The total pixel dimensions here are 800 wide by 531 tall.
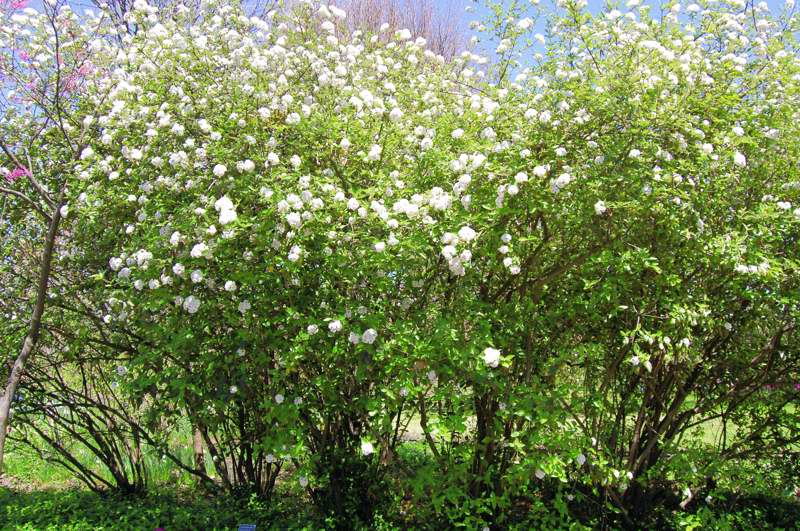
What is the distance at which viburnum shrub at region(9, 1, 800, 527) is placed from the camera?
10.4 feet

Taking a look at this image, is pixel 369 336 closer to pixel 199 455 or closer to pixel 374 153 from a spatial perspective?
pixel 374 153

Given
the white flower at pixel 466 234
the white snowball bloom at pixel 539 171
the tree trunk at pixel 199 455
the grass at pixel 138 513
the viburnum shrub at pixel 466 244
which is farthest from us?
the tree trunk at pixel 199 455

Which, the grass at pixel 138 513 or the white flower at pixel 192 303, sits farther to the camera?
the grass at pixel 138 513

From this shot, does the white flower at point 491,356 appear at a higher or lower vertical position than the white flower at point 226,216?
lower

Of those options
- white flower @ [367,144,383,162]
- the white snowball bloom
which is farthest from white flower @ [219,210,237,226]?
the white snowball bloom

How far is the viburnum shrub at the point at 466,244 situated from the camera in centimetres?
318

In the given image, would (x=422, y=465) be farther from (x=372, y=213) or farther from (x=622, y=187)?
(x=622, y=187)

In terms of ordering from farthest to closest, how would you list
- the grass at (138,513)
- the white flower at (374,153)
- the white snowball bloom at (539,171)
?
1. the grass at (138,513)
2. the white flower at (374,153)
3. the white snowball bloom at (539,171)

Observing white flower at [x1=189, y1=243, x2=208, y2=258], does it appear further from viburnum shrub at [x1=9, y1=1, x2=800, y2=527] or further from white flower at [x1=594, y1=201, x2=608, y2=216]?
white flower at [x1=594, y1=201, x2=608, y2=216]

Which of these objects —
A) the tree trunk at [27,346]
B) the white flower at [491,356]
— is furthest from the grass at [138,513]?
the white flower at [491,356]

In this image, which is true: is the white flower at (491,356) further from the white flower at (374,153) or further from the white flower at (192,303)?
the white flower at (192,303)

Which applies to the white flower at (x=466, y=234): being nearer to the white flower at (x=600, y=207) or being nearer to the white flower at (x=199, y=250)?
the white flower at (x=600, y=207)

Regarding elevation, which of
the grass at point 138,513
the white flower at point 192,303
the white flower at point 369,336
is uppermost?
the white flower at point 192,303

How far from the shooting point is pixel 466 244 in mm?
3059
